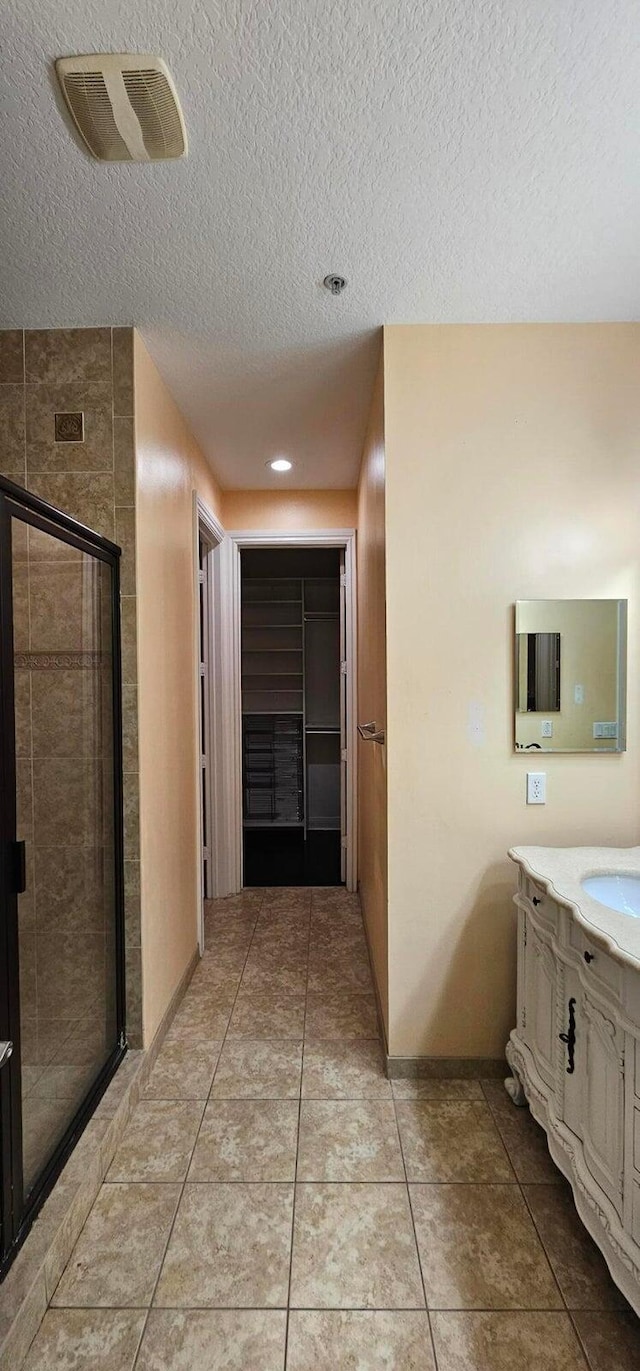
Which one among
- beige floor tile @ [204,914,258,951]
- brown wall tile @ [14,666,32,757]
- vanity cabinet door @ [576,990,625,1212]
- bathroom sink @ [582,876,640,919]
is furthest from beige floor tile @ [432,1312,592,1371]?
beige floor tile @ [204,914,258,951]

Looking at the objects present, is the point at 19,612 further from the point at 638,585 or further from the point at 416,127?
the point at 638,585

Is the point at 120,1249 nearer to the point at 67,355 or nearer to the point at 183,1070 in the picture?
the point at 183,1070

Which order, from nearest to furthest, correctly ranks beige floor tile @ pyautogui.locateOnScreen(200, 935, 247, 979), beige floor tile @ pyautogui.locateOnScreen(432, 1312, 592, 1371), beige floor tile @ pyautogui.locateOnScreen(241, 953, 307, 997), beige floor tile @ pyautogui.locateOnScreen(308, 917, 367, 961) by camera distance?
beige floor tile @ pyautogui.locateOnScreen(432, 1312, 592, 1371) < beige floor tile @ pyautogui.locateOnScreen(241, 953, 307, 997) < beige floor tile @ pyautogui.locateOnScreen(200, 935, 247, 979) < beige floor tile @ pyautogui.locateOnScreen(308, 917, 367, 961)

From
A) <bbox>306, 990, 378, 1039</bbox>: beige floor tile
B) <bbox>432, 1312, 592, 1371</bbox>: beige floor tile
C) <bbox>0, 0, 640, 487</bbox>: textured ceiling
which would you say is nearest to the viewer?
<bbox>0, 0, 640, 487</bbox>: textured ceiling

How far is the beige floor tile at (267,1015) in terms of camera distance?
2262mm

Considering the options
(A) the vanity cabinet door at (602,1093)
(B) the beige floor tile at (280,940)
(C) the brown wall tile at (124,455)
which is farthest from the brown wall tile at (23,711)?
(B) the beige floor tile at (280,940)

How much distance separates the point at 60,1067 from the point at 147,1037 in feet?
1.47

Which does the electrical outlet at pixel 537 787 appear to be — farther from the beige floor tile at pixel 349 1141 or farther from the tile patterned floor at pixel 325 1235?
the beige floor tile at pixel 349 1141

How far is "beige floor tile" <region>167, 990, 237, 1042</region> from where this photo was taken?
2.26m

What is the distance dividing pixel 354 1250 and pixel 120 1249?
22.5 inches

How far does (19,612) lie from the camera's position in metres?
1.43

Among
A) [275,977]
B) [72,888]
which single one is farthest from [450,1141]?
[72,888]

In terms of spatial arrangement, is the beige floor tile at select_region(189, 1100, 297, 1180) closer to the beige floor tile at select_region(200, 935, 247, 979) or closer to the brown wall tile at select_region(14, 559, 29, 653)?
the beige floor tile at select_region(200, 935, 247, 979)

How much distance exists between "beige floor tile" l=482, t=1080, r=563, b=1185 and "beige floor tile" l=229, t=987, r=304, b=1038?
29.6 inches
